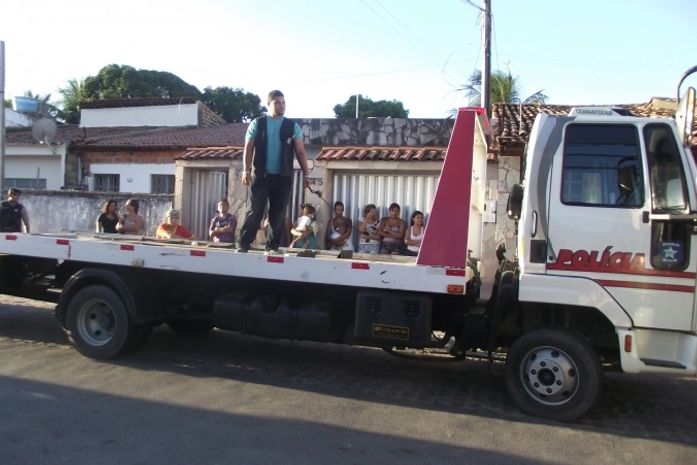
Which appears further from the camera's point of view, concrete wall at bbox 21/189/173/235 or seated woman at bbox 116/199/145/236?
concrete wall at bbox 21/189/173/235

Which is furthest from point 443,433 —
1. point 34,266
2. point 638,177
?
point 34,266

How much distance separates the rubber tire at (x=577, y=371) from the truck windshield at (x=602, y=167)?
43.8 inches

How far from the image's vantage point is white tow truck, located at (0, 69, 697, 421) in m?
4.81

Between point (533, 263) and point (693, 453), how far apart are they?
5.83 feet

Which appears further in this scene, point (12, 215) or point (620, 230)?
point (12, 215)

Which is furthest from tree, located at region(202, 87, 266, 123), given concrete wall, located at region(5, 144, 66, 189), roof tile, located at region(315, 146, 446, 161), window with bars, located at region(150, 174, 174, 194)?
roof tile, located at region(315, 146, 446, 161)

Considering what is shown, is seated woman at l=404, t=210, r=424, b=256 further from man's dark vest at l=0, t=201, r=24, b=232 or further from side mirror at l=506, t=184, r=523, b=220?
man's dark vest at l=0, t=201, r=24, b=232

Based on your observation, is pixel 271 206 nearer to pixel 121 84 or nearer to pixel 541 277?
pixel 541 277

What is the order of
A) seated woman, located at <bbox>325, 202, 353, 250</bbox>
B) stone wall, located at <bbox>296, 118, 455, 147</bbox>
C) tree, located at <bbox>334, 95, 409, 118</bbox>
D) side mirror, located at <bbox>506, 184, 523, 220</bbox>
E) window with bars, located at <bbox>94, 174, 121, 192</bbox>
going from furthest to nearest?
tree, located at <bbox>334, 95, 409, 118</bbox> → window with bars, located at <bbox>94, 174, 121, 192</bbox> → stone wall, located at <bbox>296, 118, 455, 147</bbox> → seated woman, located at <bbox>325, 202, 353, 250</bbox> → side mirror, located at <bbox>506, 184, 523, 220</bbox>

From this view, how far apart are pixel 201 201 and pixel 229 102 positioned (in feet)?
103

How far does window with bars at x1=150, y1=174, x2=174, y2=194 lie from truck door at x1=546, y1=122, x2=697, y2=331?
16.7 m

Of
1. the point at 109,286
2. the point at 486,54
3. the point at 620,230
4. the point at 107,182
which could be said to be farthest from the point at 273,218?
the point at 107,182

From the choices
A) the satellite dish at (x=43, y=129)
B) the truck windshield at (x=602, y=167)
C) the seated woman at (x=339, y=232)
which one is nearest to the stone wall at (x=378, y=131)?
the seated woman at (x=339, y=232)

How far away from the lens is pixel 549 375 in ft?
16.6
